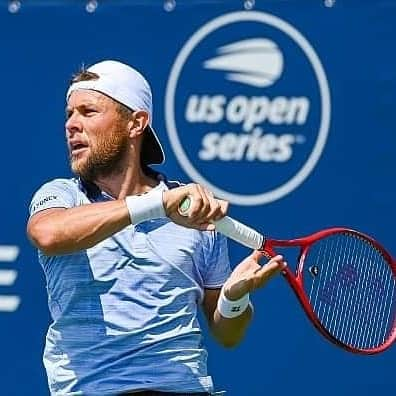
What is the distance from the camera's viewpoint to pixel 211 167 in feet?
17.5

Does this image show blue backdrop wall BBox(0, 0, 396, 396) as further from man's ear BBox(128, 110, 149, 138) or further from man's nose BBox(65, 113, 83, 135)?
man's nose BBox(65, 113, 83, 135)

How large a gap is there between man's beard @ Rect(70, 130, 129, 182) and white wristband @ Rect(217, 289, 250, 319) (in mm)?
418

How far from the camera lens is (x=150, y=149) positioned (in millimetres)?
4176

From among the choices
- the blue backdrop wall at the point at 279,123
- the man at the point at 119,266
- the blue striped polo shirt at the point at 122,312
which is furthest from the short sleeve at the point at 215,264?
the blue backdrop wall at the point at 279,123

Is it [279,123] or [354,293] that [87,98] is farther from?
[279,123]

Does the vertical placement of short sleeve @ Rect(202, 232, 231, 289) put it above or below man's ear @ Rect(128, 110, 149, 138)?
below

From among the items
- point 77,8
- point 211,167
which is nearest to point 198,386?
point 211,167

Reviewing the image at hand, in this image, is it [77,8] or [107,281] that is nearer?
[107,281]

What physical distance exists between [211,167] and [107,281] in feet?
5.01

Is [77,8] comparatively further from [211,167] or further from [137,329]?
[137,329]

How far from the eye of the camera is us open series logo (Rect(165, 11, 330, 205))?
5281mm

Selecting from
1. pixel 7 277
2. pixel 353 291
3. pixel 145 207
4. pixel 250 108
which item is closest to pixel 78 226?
pixel 145 207

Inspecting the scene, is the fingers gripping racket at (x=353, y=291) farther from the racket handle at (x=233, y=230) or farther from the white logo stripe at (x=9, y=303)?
the white logo stripe at (x=9, y=303)

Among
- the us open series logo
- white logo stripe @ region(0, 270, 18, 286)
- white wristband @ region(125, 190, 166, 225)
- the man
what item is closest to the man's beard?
the man
